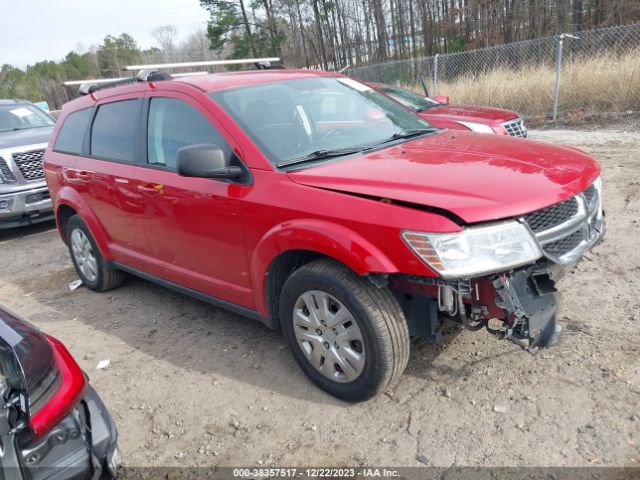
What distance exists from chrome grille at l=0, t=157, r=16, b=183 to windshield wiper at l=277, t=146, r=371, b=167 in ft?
20.7

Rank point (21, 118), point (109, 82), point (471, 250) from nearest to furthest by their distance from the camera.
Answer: point (471, 250) < point (109, 82) < point (21, 118)

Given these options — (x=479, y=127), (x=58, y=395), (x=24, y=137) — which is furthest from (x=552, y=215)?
(x=24, y=137)

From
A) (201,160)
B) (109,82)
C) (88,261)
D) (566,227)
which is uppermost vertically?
(109,82)

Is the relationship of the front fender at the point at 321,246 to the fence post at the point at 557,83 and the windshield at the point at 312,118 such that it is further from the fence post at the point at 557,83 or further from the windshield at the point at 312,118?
the fence post at the point at 557,83

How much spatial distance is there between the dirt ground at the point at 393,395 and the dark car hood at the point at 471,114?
3028 millimetres

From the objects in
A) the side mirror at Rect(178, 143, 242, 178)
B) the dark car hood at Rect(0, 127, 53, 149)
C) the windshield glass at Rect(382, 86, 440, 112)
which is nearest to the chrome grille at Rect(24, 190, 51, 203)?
the dark car hood at Rect(0, 127, 53, 149)

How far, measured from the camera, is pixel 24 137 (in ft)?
27.0

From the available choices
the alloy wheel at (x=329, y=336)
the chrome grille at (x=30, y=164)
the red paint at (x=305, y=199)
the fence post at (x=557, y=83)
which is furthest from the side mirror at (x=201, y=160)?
the fence post at (x=557, y=83)

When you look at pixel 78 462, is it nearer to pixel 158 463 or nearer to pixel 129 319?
pixel 158 463

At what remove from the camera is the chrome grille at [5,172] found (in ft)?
24.7

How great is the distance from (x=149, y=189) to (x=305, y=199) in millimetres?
1529

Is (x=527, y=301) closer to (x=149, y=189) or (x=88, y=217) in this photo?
(x=149, y=189)

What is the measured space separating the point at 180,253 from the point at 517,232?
7.79ft

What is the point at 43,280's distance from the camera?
18.9 ft
